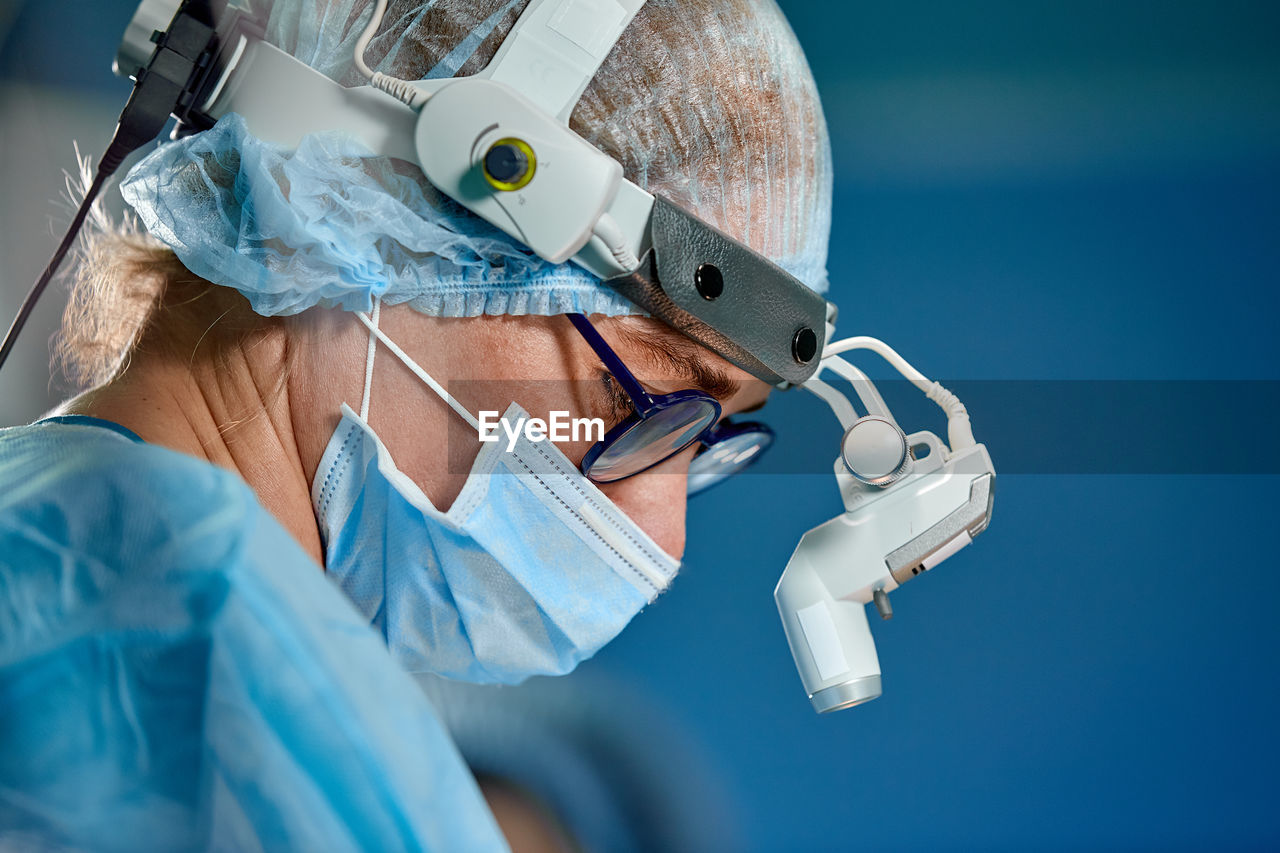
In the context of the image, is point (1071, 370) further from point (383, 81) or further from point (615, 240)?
point (383, 81)

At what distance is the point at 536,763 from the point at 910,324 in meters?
0.97

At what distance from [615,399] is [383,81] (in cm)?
34

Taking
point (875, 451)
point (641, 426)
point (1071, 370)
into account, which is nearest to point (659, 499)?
point (641, 426)

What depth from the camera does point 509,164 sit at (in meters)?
0.70

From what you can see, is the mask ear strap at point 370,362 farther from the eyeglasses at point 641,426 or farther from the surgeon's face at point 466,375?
the eyeglasses at point 641,426

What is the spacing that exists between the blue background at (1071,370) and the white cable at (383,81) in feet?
2.59

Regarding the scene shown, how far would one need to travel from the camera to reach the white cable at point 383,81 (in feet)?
2.38

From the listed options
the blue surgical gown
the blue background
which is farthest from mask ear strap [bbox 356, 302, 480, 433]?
the blue background

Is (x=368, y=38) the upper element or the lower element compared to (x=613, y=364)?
upper

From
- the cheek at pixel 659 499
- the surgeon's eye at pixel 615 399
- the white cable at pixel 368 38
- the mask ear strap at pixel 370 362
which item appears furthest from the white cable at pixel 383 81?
the cheek at pixel 659 499

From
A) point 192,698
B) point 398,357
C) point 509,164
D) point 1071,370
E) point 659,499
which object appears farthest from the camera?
point 1071,370

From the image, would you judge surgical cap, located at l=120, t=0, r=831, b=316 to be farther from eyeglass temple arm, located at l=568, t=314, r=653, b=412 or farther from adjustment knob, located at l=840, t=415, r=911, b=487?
adjustment knob, located at l=840, t=415, r=911, b=487

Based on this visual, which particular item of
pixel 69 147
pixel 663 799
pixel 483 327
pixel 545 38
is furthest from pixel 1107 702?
pixel 69 147

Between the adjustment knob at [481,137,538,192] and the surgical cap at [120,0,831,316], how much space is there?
2.3 inches
